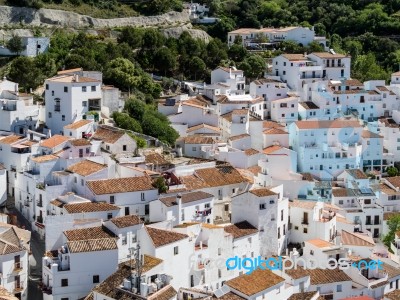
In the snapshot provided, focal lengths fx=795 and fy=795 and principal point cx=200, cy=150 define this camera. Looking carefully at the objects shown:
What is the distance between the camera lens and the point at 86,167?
3069 cm

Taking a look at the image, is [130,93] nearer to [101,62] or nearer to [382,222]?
[101,62]

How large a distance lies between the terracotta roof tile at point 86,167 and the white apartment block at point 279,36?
27.4 meters

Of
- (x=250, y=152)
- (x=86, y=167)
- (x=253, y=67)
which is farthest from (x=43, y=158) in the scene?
(x=253, y=67)

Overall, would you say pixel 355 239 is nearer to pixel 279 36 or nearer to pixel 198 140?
pixel 198 140

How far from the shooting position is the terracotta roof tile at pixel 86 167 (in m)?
30.2

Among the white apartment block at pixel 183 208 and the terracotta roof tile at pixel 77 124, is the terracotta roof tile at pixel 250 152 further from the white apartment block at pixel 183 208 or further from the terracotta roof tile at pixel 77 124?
the terracotta roof tile at pixel 77 124

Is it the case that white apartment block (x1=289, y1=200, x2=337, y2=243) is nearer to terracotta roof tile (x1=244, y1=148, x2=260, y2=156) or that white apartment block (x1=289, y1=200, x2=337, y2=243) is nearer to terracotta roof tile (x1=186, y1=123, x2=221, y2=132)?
terracotta roof tile (x1=244, y1=148, x2=260, y2=156)

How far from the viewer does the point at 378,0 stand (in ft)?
233

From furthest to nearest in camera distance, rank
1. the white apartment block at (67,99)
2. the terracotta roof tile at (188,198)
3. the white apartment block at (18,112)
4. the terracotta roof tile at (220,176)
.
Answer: the white apartment block at (67,99), the white apartment block at (18,112), the terracotta roof tile at (220,176), the terracotta roof tile at (188,198)

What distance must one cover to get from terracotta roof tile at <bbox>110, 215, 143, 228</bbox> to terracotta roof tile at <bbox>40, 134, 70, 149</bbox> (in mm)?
6415

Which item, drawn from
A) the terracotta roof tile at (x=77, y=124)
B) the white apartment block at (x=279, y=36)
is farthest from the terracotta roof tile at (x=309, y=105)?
the terracotta roof tile at (x=77, y=124)

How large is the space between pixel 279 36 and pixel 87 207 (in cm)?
3267

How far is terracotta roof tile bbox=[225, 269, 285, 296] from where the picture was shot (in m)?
25.0

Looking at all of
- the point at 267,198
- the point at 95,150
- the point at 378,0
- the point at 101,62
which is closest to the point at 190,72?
the point at 101,62
